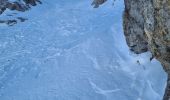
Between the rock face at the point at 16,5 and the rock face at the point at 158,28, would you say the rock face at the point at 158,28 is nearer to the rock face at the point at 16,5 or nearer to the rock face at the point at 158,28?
the rock face at the point at 158,28

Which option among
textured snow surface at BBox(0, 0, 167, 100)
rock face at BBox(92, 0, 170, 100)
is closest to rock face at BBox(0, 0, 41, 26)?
textured snow surface at BBox(0, 0, 167, 100)

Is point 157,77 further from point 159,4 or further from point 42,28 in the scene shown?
point 42,28

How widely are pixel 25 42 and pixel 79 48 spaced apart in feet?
12.0

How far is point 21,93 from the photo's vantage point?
446 inches

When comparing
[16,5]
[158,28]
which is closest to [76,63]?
[158,28]

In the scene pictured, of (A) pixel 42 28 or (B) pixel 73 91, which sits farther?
(A) pixel 42 28

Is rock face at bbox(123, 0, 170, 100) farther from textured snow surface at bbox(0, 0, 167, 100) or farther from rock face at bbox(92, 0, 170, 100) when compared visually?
textured snow surface at bbox(0, 0, 167, 100)

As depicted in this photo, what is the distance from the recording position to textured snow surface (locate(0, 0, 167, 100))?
10836mm

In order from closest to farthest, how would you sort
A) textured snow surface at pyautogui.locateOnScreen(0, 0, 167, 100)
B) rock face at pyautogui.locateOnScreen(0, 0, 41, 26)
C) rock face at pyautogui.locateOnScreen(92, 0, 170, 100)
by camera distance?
rock face at pyautogui.locateOnScreen(92, 0, 170, 100) → textured snow surface at pyautogui.locateOnScreen(0, 0, 167, 100) → rock face at pyautogui.locateOnScreen(0, 0, 41, 26)

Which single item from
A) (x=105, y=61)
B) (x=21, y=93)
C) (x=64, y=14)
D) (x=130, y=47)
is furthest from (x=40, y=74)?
(x=64, y=14)

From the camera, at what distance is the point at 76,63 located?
43.6ft

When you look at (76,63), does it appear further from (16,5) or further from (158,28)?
(16,5)

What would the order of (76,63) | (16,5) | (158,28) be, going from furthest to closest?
(16,5) → (76,63) → (158,28)

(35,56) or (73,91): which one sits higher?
(73,91)
